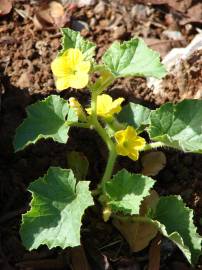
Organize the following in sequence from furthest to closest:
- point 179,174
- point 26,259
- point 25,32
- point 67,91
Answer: point 25,32 < point 67,91 < point 179,174 < point 26,259

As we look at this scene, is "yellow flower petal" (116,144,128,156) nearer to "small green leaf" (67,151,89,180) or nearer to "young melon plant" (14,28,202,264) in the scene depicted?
"young melon plant" (14,28,202,264)

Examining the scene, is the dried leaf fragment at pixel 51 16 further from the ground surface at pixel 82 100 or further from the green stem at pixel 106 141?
the green stem at pixel 106 141

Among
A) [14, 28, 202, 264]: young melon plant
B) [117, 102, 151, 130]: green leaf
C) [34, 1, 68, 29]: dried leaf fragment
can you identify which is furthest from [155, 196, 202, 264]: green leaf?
[34, 1, 68, 29]: dried leaf fragment

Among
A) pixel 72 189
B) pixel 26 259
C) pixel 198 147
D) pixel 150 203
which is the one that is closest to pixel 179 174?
pixel 150 203

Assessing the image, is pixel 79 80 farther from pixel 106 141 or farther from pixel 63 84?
pixel 106 141

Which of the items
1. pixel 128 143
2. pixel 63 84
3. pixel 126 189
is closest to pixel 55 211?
pixel 126 189

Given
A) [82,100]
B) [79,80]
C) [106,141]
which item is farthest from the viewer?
[82,100]

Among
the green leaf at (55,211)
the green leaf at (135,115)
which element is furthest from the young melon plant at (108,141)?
the green leaf at (135,115)

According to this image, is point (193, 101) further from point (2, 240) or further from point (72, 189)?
point (2, 240)
